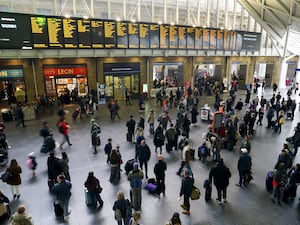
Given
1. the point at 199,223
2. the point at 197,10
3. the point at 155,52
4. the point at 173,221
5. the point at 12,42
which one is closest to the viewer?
the point at 173,221

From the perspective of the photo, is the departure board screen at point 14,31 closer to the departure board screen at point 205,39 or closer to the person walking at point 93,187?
the person walking at point 93,187

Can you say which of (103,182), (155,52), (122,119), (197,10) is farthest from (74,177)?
(197,10)

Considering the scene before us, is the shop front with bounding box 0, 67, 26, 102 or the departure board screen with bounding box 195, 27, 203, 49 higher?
the departure board screen with bounding box 195, 27, 203, 49

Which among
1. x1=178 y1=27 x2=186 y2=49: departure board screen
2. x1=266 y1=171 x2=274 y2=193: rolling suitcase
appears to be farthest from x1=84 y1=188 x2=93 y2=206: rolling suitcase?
x1=178 y1=27 x2=186 y2=49: departure board screen

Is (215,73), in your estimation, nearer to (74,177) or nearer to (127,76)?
(127,76)

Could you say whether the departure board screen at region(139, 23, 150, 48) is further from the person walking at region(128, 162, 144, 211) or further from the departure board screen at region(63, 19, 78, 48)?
the person walking at region(128, 162, 144, 211)

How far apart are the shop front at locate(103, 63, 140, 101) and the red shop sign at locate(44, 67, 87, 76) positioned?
6.38 ft

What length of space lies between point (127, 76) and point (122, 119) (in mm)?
7170

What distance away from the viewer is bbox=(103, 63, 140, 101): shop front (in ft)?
68.3

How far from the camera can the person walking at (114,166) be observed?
765 cm

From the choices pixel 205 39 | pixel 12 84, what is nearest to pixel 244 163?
pixel 12 84

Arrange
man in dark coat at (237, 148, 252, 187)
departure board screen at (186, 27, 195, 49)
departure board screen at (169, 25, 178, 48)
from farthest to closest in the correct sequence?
1. departure board screen at (186, 27, 195, 49)
2. departure board screen at (169, 25, 178, 48)
3. man in dark coat at (237, 148, 252, 187)

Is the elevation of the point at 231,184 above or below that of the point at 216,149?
below

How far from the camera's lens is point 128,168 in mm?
7973
